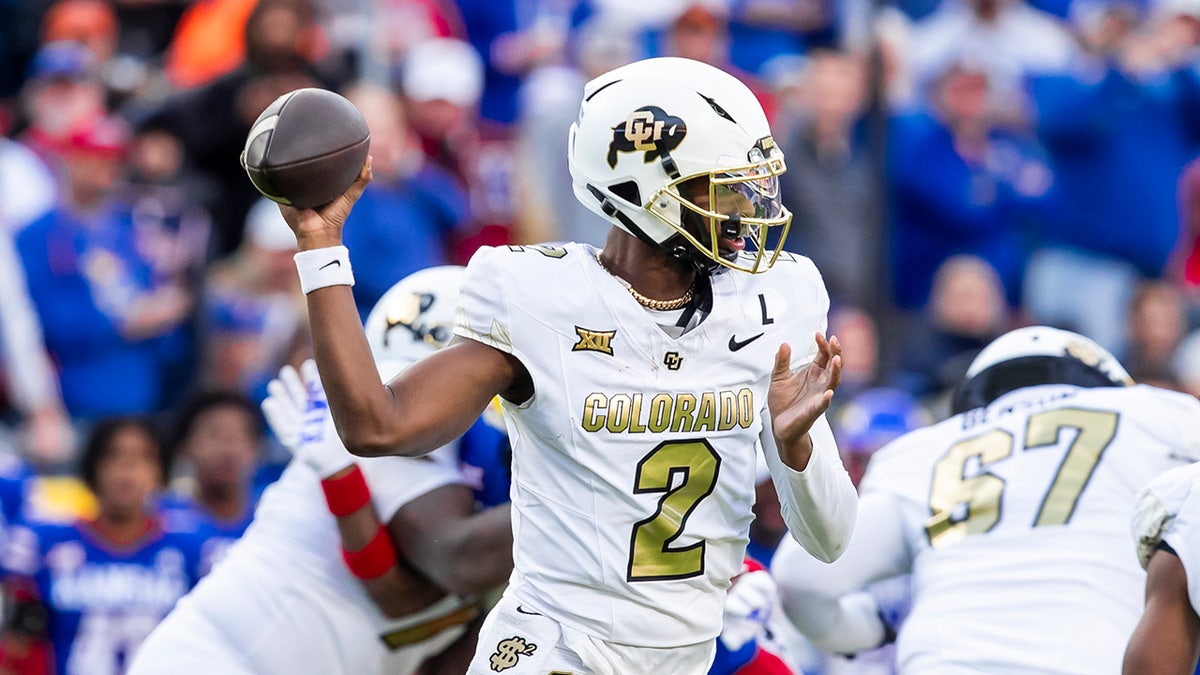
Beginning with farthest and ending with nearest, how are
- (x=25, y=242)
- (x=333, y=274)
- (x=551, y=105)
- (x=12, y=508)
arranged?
(x=551, y=105)
(x=25, y=242)
(x=12, y=508)
(x=333, y=274)

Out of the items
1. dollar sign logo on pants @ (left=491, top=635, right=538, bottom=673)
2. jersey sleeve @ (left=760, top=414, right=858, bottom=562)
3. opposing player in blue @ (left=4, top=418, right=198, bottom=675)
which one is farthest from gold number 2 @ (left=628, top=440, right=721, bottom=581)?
opposing player in blue @ (left=4, top=418, right=198, bottom=675)

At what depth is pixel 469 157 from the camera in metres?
10.5

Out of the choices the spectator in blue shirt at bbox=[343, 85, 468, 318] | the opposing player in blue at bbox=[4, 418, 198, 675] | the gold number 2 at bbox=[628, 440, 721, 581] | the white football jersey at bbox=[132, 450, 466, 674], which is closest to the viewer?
the gold number 2 at bbox=[628, 440, 721, 581]

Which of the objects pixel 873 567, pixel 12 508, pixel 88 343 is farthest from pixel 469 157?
pixel 873 567

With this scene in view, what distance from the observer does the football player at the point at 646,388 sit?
397 centimetres

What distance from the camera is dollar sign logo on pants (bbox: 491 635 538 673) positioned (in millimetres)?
4008

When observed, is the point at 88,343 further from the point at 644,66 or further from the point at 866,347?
the point at 644,66

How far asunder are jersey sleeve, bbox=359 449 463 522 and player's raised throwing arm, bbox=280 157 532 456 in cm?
127

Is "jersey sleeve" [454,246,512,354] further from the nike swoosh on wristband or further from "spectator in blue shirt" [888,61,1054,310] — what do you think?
"spectator in blue shirt" [888,61,1054,310]

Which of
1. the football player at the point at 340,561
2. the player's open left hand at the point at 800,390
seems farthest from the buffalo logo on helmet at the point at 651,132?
the football player at the point at 340,561

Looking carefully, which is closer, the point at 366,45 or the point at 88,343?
the point at 88,343

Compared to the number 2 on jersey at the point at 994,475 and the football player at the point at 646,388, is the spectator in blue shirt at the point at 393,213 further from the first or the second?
the football player at the point at 646,388

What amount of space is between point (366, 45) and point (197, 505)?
3.18 m

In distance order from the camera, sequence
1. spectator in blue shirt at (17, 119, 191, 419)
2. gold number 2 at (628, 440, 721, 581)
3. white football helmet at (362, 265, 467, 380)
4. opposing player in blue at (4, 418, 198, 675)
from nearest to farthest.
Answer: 1. gold number 2 at (628, 440, 721, 581)
2. white football helmet at (362, 265, 467, 380)
3. opposing player in blue at (4, 418, 198, 675)
4. spectator in blue shirt at (17, 119, 191, 419)
